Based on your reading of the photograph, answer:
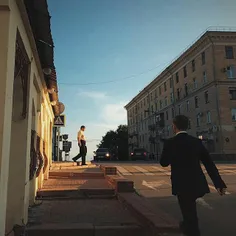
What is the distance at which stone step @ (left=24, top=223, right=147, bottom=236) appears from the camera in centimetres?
492

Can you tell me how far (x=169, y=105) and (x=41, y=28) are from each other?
58.1m

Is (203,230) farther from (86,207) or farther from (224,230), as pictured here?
(86,207)

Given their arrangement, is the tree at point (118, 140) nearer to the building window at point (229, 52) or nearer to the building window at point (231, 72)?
the building window at point (231, 72)

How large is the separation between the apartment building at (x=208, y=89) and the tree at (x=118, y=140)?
21.8 m

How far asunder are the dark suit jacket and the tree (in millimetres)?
74593

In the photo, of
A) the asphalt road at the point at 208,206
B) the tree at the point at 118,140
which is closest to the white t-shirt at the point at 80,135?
the asphalt road at the point at 208,206

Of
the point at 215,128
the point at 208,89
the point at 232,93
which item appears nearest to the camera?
the point at 215,128

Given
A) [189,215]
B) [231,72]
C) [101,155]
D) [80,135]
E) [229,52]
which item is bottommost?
[189,215]

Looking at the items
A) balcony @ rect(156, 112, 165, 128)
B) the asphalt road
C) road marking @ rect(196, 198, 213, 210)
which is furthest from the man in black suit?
balcony @ rect(156, 112, 165, 128)

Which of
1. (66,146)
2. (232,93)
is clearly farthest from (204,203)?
(232,93)

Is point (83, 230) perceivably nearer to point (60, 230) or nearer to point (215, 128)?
point (60, 230)

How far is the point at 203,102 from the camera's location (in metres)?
48.1

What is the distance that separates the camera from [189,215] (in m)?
3.97

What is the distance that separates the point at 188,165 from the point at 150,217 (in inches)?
61.0
